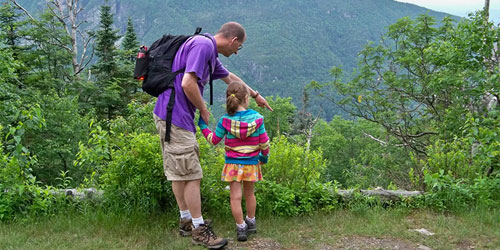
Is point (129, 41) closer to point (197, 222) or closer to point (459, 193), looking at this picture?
point (197, 222)

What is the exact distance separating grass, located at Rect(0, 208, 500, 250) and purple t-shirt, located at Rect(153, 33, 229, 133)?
3.65 ft

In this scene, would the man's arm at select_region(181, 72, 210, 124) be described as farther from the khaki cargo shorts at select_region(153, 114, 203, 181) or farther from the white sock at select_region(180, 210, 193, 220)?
the white sock at select_region(180, 210, 193, 220)

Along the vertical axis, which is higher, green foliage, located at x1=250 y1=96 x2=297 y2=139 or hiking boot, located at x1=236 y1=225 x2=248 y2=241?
hiking boot, located at x1=236 y1=225 x2=248 y2=241

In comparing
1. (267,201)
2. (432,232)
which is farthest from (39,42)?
(432,232)

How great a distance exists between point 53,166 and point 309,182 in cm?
1404

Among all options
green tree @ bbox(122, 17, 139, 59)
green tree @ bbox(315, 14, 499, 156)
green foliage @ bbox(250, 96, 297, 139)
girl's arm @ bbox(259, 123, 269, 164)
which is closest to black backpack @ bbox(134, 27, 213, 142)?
girl's arm @ bbox(259, 123, 269, 164)

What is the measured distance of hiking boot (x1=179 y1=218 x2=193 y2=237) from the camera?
142 inches

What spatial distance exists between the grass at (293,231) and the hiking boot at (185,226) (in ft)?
0.25

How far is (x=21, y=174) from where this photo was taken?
416 centimetres

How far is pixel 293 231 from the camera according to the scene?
3795 mm

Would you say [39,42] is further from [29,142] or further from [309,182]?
[309,182]

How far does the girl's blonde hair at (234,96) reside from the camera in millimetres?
3375

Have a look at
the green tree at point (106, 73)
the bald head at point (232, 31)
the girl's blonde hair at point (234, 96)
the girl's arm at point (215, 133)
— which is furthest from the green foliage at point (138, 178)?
the green tree at point (106, 73)

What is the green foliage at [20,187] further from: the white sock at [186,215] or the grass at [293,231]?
the white sock at [186,215]
